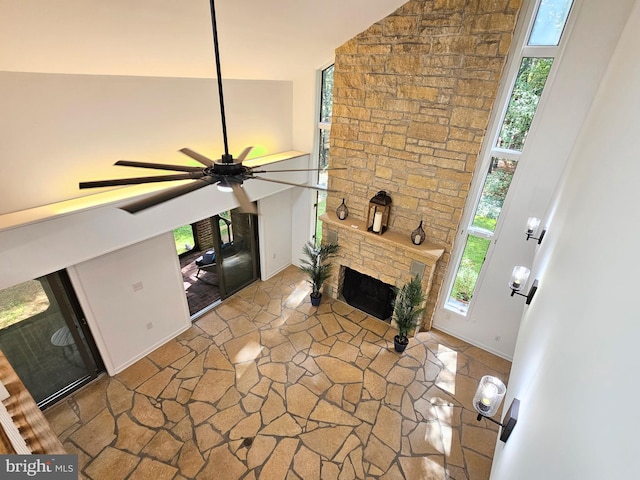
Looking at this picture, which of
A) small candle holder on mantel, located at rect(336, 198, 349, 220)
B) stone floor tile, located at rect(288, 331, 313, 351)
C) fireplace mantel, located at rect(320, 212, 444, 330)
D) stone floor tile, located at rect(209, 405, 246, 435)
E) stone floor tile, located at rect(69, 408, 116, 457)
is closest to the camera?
stone floor tile, located at rect(69, 408, 116, 457)

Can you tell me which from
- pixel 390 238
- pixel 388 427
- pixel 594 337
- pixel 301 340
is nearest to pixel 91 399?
pixel 301 340

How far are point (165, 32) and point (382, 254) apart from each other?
4695mm

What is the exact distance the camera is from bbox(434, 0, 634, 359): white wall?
385cm

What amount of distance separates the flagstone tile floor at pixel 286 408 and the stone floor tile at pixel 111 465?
0.04 ft

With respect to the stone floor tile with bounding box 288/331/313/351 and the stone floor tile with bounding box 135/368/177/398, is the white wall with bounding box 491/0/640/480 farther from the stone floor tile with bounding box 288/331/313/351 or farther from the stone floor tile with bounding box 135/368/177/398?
the stone floor tile with bounding box 135/368/177/398

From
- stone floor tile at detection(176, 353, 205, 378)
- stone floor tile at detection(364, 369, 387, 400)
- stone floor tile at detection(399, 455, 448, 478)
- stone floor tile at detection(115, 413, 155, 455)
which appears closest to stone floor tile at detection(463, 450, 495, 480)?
stone floor tile at detection(399, 455, 448, 478)

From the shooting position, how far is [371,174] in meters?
5.84

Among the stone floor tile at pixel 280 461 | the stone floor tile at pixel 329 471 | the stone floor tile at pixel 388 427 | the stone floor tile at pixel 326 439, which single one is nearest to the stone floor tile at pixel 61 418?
the stone floor tile at pixel 280 461

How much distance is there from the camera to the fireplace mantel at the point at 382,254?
5570 millimetres

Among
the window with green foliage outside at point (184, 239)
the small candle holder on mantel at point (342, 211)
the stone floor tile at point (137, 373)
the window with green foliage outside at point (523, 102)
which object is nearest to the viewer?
the window with green foliage outside at point (523, 102)

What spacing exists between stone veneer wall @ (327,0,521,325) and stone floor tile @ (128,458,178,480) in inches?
182

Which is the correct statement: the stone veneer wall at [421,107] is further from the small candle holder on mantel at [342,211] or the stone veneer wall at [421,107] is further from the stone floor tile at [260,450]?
the stone floor tile at [260,450]

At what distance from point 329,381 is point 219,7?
5312 mm

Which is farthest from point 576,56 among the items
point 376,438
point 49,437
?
point 49,437
